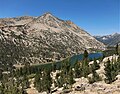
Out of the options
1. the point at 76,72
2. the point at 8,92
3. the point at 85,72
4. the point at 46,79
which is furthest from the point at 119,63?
the point at 8,92

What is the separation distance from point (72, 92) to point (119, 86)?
1907cm

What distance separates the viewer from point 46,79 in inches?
5551

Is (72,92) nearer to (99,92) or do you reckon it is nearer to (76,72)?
(99,92)

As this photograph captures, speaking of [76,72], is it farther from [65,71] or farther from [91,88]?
[91,88]

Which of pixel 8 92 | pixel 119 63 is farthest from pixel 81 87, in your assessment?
pixel 8 92

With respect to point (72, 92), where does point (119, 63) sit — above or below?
above

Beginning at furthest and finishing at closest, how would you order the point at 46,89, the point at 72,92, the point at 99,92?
the point at 46,89 → the point at 72,92 → the point at 99,92

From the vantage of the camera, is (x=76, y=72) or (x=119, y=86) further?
(x=76, y=72)

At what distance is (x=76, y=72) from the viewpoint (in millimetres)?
159500

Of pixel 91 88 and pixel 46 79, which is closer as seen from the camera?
pixel 91 88

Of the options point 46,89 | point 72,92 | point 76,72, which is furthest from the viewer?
point 76,72

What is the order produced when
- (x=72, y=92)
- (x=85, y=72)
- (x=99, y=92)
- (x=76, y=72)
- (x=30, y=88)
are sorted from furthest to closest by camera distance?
(x=30, y=88)
(x=76, y=72)
(x=85, y=72)
(x=72, y=92)
(x=99, y=92)

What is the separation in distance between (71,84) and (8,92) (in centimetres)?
3945

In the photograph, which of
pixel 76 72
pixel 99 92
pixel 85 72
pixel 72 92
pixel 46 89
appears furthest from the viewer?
pixel 76 72
